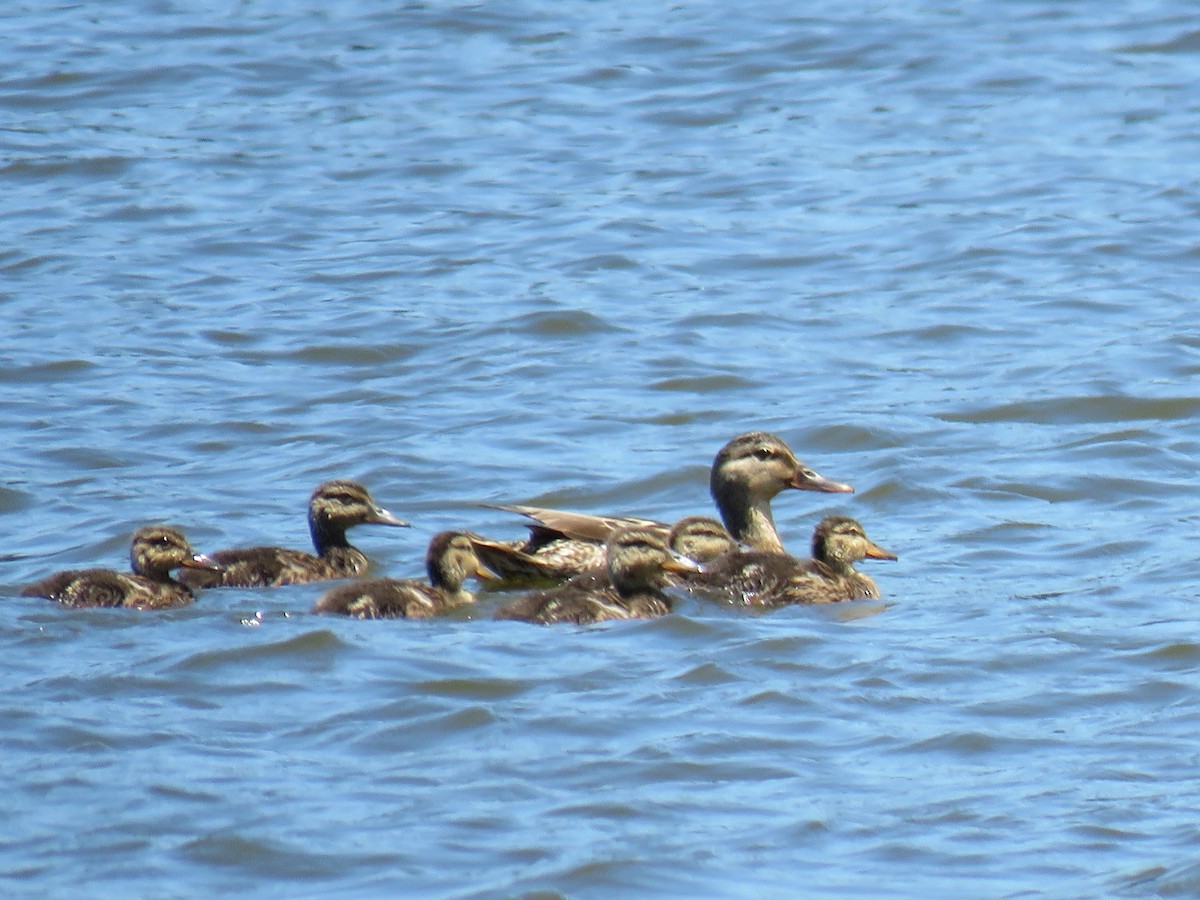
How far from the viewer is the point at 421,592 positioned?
8328 mm

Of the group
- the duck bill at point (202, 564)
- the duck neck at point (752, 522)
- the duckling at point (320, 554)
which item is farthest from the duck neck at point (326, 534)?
the duck neck at point (752, 522)

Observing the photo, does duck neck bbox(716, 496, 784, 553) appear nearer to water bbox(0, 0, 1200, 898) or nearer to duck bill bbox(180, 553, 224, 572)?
water bbox(0, 0, 1200, 898)

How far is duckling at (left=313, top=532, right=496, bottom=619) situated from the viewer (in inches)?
324

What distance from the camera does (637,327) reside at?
12.8 metres

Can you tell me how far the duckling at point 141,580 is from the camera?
8.17 m

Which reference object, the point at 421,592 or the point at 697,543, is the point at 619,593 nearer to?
the point at 697,543

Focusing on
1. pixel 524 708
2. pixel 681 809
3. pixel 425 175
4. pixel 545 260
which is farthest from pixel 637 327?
pixel 681 809

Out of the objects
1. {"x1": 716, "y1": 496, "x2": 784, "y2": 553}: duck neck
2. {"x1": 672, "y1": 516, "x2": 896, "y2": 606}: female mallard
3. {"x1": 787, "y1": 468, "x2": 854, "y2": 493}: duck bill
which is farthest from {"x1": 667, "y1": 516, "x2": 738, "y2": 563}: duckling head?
{"x1": 787, "y1": 468, "x2": 854, "y2": 493}: duck bill

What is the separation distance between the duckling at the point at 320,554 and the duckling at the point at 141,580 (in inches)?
2.8

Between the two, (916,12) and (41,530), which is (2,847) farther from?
(916,12)

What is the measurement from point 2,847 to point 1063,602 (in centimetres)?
393

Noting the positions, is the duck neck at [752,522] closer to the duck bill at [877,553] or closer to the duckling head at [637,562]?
the duck bill at [877,553]

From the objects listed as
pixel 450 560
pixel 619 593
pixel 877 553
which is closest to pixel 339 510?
pixel 450 560

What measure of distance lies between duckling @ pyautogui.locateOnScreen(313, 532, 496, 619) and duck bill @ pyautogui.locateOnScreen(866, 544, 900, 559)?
144 cm
